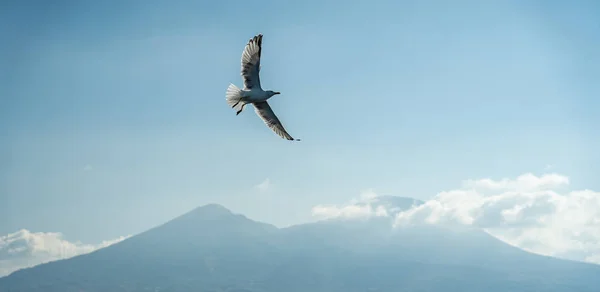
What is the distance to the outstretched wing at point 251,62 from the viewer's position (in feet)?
83.1

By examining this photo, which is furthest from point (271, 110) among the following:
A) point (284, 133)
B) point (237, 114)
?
point (237, 114)

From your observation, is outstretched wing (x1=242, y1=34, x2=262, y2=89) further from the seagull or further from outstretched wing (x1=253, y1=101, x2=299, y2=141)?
outstretched wing (x1=253, y1=101, x2=299, y2=141)

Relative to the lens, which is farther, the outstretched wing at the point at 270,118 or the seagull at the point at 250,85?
the outstretched wing at the point at 270,118

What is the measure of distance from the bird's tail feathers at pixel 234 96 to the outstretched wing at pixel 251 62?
495 millimetres

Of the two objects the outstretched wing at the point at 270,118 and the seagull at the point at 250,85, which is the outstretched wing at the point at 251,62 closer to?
the seagull at the point at 250,85

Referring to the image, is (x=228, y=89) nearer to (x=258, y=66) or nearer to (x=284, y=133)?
(x=258, y=66)

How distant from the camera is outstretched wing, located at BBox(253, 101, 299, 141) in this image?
27812 mm

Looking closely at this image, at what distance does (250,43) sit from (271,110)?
13.4 ft

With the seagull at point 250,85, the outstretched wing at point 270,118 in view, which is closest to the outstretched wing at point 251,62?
the seagull at point 250,85

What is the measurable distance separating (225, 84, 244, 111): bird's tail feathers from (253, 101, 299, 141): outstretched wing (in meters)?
1.81

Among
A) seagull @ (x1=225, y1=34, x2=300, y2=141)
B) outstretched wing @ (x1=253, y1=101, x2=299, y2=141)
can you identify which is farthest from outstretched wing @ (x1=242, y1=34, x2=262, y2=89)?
outstretched wing @ (x1=253, y1=101, x2=299, y2=141)

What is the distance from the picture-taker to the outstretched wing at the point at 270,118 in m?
27.8

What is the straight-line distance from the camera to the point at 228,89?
2609 centimetres

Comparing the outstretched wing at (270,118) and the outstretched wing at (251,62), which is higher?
the outstretched wing at (251,62)
